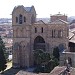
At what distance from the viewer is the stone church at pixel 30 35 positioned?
2483 inches

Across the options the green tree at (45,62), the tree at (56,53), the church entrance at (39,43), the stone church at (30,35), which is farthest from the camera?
the church entrance at (39,43)

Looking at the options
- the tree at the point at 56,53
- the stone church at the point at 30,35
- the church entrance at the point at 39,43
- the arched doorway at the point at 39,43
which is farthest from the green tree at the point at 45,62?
the arched doorway at the point at 39,43

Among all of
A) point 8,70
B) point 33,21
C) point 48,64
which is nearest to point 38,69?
point 48,64

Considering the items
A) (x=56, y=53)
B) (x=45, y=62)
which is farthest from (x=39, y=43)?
(x=45, y=62)

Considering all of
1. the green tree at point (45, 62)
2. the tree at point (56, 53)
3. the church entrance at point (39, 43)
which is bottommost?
the green tree at point (45, 62)

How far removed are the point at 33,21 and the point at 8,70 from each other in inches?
457

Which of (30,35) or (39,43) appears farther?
(39,43)

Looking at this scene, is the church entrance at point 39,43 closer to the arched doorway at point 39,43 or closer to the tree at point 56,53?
the arched doorway at point 39,43

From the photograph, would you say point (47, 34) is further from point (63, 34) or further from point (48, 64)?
point (48, 64)

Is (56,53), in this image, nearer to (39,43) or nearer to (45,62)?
(45,62)

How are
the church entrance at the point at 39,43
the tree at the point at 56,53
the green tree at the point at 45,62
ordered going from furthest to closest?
the church entrance at the point at 39,43 < the tree at the point at 56,53 < the green tree at the point at 45,62

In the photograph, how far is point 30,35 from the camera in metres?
64.5

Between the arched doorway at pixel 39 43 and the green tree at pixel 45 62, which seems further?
the arched doorway at pixel 39 43

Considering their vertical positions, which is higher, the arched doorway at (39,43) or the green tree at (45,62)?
the arched doorway at (39,43)
